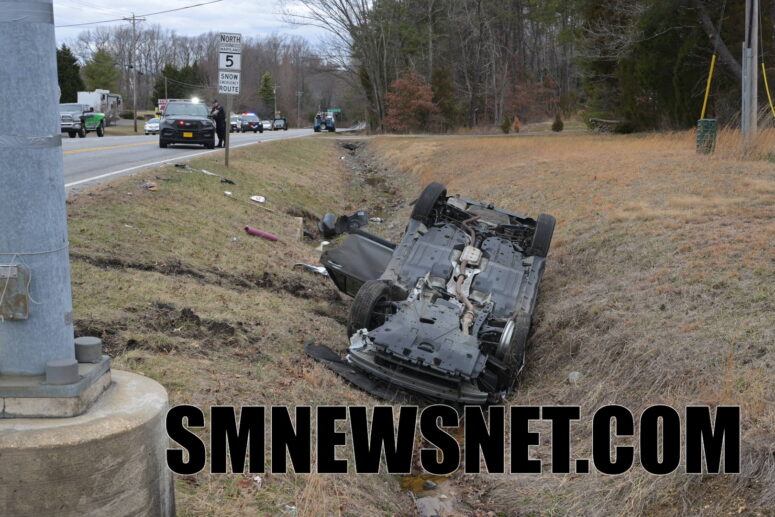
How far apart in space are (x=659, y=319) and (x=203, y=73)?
108540mm

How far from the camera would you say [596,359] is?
694cm

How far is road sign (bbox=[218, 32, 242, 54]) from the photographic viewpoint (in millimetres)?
16391

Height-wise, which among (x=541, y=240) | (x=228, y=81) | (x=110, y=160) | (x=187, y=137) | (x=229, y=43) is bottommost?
(x=541, y=240)

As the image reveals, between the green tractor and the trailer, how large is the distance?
17536 millimetres

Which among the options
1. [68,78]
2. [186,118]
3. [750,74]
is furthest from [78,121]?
[68,78]

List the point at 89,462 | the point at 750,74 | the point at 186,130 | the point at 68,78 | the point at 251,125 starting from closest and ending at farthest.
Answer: the point at 89,462
the point at 750,74
the point at 186,130
the point at 251,125
the point at 68,78

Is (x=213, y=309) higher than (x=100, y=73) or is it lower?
lower

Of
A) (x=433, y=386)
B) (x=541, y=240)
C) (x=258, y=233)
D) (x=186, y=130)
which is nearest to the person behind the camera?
(x=433, y=386)

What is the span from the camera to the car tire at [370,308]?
24.7 ft

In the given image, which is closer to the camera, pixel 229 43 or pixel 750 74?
pixel 750 74

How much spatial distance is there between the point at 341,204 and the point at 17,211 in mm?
16824

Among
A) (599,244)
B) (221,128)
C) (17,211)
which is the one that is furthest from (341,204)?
(17,211)

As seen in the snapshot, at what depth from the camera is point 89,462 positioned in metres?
2.77

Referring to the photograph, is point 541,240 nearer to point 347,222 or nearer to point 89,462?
point 347,222
